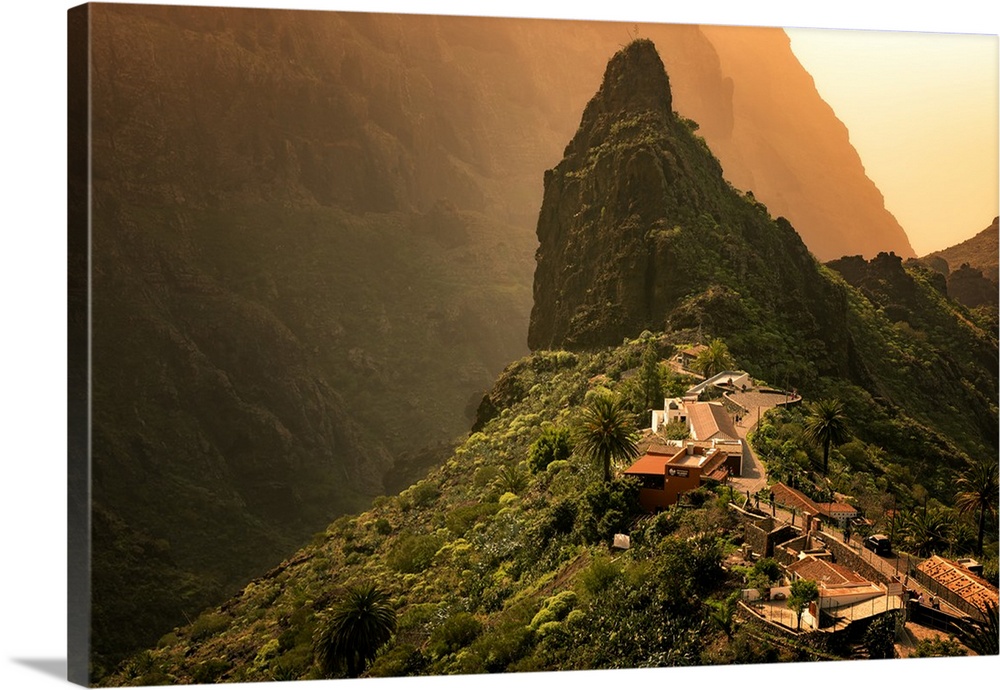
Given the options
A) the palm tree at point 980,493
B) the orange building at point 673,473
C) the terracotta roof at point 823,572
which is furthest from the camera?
the palm tree at point 980,493

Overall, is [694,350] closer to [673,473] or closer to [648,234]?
[648,234]

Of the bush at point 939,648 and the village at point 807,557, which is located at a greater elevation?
the village at point 807,557

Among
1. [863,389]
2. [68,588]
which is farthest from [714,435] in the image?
[68,588]

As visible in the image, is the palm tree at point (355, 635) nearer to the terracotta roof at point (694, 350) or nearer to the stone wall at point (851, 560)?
the stone wall at point (851, 560)

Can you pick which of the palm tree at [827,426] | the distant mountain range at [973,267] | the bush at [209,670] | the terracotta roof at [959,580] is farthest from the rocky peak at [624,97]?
the bush at [209,670]

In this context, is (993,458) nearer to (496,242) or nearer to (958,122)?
(958,122)

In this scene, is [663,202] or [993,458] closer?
[993,458]
